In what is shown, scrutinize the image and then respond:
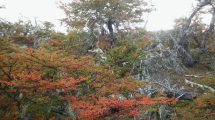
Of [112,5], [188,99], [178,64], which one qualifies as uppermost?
[112,5]

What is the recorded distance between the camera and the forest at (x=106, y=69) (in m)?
15.0

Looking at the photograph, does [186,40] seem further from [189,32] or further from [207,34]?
[207,34]

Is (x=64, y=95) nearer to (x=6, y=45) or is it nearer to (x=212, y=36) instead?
(x=6, y=45)

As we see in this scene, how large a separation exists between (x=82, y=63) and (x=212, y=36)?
1488 centimetres

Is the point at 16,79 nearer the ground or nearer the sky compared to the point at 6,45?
nearer the ground

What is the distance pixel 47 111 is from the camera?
16359 mm

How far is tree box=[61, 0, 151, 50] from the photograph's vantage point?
2400cm

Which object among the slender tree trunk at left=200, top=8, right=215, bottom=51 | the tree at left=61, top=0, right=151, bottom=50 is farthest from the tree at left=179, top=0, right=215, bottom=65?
the tree at left=61, top=0, right=151, bottom=50

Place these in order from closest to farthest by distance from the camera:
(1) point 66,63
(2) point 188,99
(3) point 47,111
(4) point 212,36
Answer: (1) point 66,63, (3) point 47,111, (2) point 188,99, (4) point 212,36

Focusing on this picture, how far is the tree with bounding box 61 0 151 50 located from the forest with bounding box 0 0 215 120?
7cm

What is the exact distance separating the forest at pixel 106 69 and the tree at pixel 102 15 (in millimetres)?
65

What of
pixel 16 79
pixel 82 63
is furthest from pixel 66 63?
pixel 16 79

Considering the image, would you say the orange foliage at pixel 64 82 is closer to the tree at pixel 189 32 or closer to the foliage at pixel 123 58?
the foliage at pixel 123 58

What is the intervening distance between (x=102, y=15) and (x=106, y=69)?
8.33 meters
